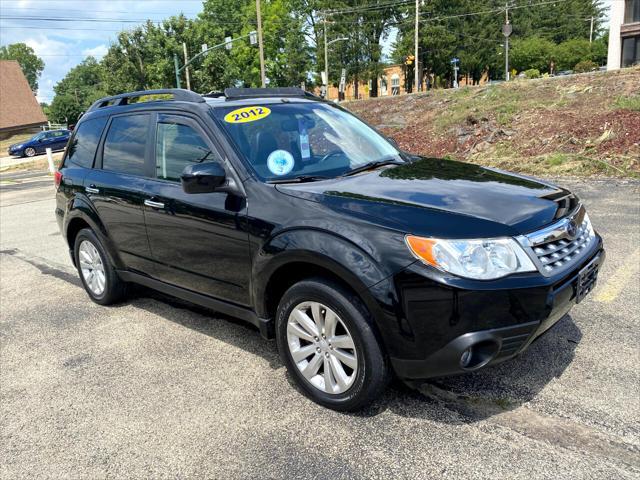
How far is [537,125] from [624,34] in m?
26.6

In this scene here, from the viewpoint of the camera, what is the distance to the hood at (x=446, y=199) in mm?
2688

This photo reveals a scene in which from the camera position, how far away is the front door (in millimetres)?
3461

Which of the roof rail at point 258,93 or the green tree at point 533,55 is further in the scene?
the green tree at point 533,55

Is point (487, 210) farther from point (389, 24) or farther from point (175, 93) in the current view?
point (389, 24)

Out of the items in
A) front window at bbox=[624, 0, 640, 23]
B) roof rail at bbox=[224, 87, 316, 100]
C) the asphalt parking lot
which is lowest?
the asphalt parking lot

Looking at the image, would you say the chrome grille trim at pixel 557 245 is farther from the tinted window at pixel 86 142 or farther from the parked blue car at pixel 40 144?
the parked blue car at pixel 40 144

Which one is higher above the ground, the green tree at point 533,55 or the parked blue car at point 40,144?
the green tree at point 533,55

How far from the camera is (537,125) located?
547 inches

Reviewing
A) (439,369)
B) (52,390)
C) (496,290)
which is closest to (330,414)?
(439,369)


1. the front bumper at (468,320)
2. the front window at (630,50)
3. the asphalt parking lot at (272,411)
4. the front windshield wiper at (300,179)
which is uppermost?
the front window at (630,50)

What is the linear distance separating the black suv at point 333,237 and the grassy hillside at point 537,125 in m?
8.47

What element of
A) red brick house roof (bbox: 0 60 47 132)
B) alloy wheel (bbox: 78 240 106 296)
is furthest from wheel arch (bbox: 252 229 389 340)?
red brick house roof (bbox: 0 60 47 132)

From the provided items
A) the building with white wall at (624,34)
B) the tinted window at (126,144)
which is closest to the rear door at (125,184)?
the tinted window at (126,144)

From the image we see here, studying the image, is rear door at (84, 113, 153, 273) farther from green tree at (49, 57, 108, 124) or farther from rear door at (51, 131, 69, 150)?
green tree at (49, 57, 108, 124)
